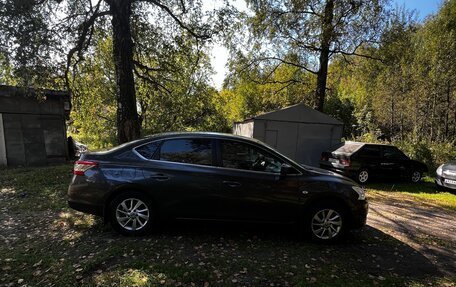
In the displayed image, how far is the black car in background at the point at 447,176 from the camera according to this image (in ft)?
34.5

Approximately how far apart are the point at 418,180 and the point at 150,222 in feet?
41.0

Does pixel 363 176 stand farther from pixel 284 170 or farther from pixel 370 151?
pixel 284 170

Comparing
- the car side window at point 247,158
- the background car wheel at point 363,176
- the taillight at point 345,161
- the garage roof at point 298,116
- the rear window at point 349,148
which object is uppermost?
the garage roof at point 298,116

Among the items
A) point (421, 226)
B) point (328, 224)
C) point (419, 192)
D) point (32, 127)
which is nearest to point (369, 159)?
point (419, 192)

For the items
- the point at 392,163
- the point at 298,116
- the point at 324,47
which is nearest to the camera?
the point at 392,163

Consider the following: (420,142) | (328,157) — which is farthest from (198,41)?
(420,142)

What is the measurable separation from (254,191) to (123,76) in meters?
5.85

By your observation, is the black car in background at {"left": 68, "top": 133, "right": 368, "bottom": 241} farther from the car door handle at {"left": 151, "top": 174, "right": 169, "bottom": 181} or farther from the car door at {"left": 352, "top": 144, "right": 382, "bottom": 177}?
the car door at {"left": 352, "top": 144, "right": 382, "bottom": 177}

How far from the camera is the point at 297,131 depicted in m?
13.0

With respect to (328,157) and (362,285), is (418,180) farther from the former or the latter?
(362,285)

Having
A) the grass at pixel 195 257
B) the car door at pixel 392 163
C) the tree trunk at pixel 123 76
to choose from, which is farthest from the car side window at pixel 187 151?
the car door at pixel 392 163

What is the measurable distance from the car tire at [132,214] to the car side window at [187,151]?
73cm

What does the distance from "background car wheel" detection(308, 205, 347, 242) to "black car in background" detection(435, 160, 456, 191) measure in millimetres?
8151

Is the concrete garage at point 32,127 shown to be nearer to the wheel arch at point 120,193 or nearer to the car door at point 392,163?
the wheel arch at point 120,193
